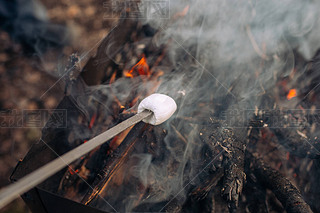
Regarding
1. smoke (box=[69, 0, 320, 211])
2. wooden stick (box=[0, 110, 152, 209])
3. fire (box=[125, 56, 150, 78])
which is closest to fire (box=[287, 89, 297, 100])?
smoke (box=[69, 0, 320, 211])

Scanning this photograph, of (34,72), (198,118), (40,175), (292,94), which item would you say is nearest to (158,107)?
(198,118)

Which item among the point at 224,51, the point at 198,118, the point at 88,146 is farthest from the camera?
the point at 224,51

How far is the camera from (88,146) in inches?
51.1

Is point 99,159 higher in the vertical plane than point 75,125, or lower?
lower

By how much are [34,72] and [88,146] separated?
203cm

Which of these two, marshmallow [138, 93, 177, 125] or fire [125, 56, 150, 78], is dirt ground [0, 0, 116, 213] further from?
marshmallow [138, 93, 177, 125]

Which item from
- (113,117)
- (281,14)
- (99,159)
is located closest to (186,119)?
(113,117)

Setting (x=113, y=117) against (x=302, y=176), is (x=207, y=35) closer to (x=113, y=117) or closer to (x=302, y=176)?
(x=113, y=117)

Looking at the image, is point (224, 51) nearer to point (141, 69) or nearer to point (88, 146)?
point (141, 69)

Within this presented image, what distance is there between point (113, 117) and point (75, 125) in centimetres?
36

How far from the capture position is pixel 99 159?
2000 mm

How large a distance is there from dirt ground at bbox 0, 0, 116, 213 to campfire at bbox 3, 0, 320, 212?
40 centimetres

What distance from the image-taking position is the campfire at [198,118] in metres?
1.76

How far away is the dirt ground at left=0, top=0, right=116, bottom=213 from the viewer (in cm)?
268
